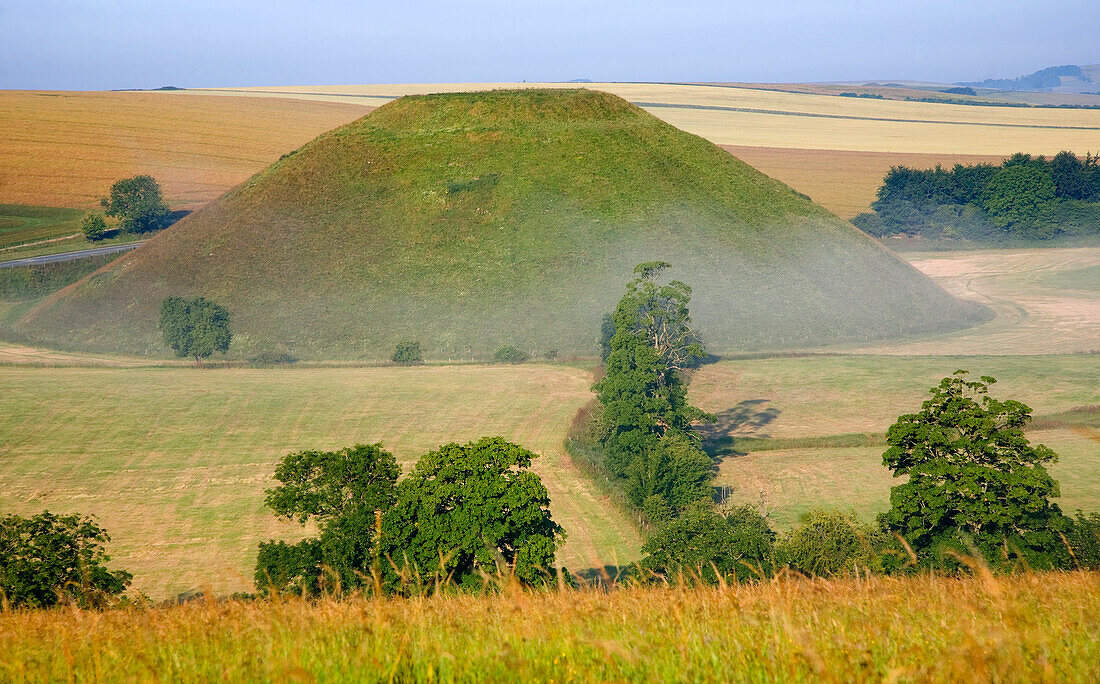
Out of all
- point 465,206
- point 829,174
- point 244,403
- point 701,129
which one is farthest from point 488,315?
point 701,129

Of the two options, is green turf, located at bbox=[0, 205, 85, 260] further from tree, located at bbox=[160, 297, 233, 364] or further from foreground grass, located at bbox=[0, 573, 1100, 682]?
foreground grass, located at bbox=[0, 573, 1100, 682]

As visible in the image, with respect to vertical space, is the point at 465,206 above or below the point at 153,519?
above

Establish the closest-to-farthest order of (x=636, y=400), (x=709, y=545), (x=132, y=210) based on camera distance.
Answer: (x=709, y=545) → (x=636, y=400) → (x=132, y=210)

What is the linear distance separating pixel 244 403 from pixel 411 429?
1367 centimetres

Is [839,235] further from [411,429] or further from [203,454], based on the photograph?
[203,454]

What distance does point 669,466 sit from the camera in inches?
1443

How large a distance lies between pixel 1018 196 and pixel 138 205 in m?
134

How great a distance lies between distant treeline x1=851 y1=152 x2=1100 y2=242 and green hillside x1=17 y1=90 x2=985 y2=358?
32.7 metres

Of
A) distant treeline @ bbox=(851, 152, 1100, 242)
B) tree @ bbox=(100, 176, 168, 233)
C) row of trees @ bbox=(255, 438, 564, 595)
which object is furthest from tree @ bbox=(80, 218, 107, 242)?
distant treeline @ bbox=(851, 152, 1100, 242)

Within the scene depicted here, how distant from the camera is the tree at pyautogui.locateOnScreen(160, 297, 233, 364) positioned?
235 feet

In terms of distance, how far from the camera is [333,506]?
26.1m

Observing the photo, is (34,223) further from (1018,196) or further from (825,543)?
(1018,196)

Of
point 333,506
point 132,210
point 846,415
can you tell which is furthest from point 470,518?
point 132,210

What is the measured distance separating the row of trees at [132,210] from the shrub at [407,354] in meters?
63.8
